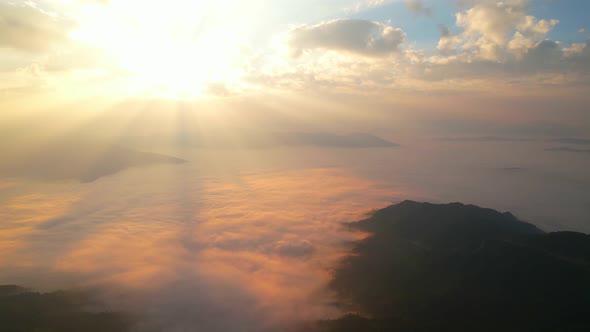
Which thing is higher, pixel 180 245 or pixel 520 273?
pixel 520 273

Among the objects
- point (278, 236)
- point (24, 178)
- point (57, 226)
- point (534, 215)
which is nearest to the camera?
point (278, 236)

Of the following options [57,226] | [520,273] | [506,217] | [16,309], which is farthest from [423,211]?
[57,226]

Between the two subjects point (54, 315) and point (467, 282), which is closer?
point (54, 315)

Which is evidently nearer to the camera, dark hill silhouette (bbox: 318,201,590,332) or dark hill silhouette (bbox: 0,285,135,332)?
dark hill silhouette (bbox: 318,201,590,332)

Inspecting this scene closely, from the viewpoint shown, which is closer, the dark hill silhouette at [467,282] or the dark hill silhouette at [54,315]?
the dark hill silhouette at [467,282]

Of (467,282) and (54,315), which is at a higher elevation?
(467,282)

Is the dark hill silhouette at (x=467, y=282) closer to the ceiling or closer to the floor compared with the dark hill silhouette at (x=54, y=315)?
closer to the ceiling

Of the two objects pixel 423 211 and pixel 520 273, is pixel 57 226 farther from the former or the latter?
pixel 520 273

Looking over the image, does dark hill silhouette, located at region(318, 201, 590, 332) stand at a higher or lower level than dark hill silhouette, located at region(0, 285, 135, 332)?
higher
